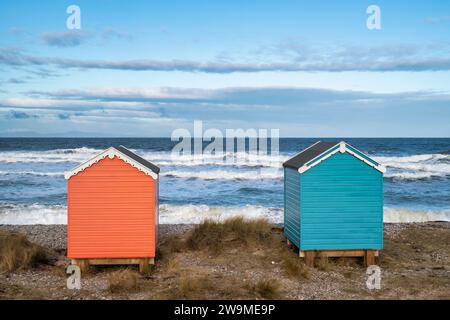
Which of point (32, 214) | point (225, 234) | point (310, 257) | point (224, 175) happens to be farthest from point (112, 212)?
point (224, 175)

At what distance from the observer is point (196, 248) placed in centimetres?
1160

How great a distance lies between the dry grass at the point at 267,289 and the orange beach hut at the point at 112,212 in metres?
2.64

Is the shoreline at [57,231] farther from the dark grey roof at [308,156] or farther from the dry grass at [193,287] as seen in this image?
the dry grass at [193,287]

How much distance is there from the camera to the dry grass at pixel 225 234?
1166 centimetres

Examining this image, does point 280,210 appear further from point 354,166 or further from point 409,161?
point 409,161

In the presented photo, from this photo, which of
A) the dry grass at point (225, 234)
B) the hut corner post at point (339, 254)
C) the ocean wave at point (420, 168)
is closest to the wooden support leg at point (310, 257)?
the hut corner post at point (339, 254)

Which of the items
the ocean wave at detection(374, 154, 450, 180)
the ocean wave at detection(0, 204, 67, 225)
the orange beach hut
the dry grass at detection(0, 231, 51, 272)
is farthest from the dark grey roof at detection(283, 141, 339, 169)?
the ocean wave at detection(374, 154, 450, 180)

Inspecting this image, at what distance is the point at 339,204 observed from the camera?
10.0 meters

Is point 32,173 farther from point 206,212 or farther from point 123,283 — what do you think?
point 123,283

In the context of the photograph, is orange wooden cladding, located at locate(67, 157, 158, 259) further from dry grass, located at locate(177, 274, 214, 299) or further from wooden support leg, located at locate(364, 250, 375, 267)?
wooden support leg, located at locate(364, 250, 375, 267)

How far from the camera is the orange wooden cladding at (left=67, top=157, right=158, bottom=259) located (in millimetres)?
9719

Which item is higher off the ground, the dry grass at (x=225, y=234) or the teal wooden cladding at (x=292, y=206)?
the teal wooden cladding at (x=292, y=206)

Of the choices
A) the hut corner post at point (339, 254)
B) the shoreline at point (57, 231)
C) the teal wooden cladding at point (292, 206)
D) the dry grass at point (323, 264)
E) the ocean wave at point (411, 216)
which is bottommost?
the ocean wave at point (411, 216)
